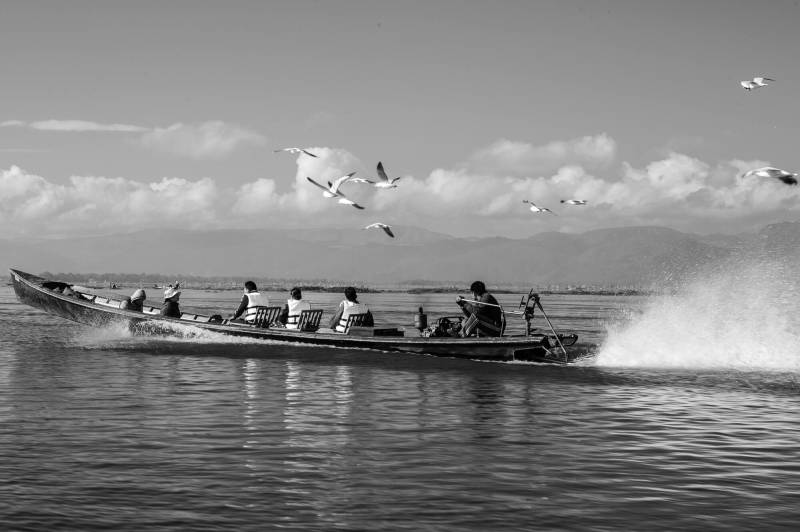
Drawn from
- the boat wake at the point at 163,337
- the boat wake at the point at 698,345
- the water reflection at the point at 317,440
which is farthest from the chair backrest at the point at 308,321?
the boat wake at the point at 698,345

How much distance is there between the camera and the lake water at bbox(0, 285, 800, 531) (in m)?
11.3

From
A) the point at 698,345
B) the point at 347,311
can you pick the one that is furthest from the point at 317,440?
the point at 698,345

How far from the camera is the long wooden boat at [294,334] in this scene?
28078 mm

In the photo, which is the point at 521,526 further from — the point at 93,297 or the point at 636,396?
the point at 93,297

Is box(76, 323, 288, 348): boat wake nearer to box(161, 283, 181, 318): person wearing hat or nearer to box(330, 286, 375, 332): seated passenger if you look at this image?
box(161, 283, 181, 318): person wearing hat

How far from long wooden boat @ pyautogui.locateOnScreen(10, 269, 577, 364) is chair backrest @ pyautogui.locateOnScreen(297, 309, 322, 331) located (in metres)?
0.49

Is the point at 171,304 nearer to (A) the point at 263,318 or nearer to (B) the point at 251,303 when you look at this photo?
(B) the point at 251,303

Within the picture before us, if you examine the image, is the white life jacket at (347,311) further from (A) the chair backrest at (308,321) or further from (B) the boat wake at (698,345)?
(B) the boat wake at (698,345)

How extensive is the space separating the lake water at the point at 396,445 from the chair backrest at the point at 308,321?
3185 millimetres

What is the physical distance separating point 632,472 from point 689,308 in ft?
120

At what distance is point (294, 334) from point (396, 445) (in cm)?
1696

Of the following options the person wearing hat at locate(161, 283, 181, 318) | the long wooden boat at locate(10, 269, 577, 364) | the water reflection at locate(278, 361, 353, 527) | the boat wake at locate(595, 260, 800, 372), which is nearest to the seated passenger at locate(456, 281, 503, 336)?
the long wooden boat at locate(10, 269, 577, 364)

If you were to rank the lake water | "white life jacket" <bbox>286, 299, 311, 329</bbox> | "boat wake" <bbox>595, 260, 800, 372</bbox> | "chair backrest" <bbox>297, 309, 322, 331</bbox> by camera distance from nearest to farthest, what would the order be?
the lake water → "boat wake" <bbox>595, 260, 800, 372</bbox> → "chair backrest" <bbox>297, 309, 322, 331</bbox> → "white life jacket" <bbox>286, 299, 311, 329</bbox>

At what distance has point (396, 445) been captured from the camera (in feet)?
51.2
